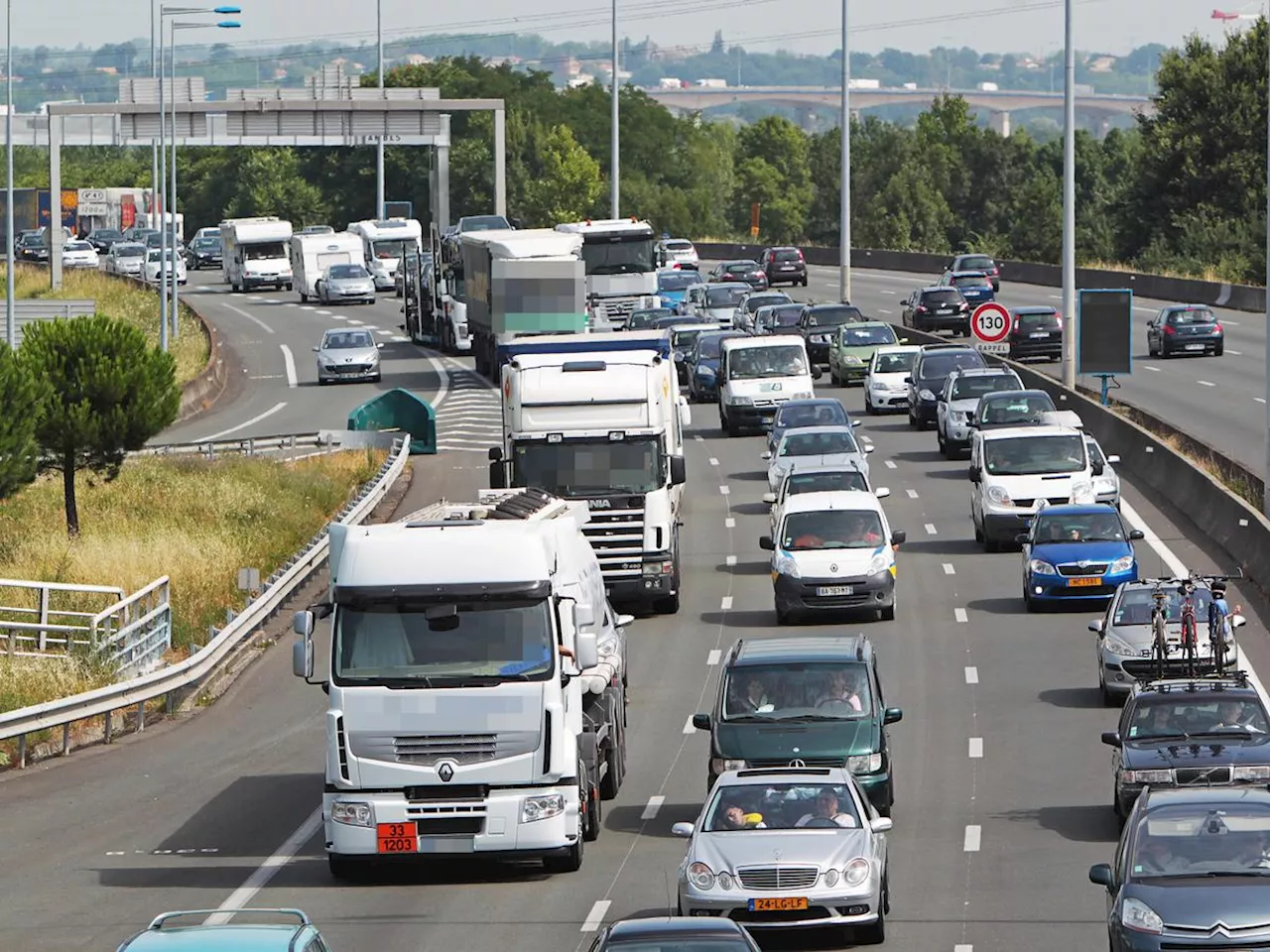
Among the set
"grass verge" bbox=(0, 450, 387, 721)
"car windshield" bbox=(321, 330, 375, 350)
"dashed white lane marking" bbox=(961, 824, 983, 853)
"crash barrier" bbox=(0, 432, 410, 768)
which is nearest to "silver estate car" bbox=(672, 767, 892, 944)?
"dashed white lane marking" bbox=(961, 824, 983, 853)

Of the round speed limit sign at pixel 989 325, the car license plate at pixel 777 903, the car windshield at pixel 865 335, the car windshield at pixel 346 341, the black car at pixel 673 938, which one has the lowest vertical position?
the car license plate at pixel 777 903

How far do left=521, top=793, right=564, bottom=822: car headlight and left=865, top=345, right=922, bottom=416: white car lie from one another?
37030mm

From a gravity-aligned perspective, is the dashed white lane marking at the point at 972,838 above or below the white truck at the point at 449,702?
below

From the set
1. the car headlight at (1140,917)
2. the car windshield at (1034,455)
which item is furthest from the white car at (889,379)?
the car headlight at (1140,917)

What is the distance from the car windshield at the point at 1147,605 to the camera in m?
27.5

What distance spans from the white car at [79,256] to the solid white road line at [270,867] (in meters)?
100

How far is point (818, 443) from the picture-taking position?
43.4m

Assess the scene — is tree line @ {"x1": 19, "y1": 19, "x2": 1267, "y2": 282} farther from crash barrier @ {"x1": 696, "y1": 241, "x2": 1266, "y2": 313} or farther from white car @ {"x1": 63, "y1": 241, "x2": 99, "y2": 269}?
white car @ {"x1": 63, "y1": 241, "x2": 99, "y2": 269}

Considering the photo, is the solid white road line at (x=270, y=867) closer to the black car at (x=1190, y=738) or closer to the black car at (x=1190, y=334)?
the black car at (x=1190, y=738)

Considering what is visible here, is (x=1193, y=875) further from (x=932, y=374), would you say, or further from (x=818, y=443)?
(x=932, y=374)

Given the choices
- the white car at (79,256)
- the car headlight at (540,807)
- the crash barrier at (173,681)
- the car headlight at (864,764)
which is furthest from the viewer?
the white car at (79,256)

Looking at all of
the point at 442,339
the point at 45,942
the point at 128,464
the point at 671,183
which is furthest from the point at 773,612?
the point at 671,183

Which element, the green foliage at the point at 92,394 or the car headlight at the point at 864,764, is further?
the green foliage at the point at 92,394

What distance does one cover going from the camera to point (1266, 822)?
1616cm
